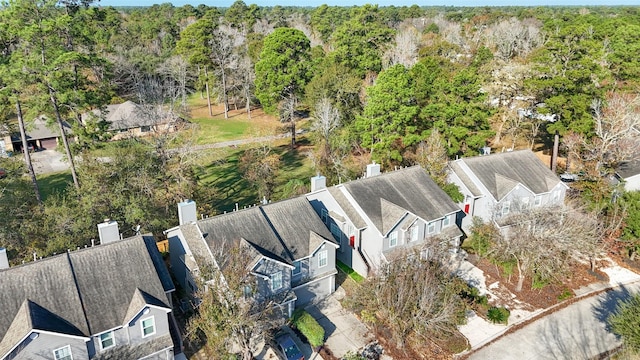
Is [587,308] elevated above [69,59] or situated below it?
below

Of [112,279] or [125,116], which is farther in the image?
[125,116]

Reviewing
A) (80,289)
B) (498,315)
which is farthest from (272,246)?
(498,315)

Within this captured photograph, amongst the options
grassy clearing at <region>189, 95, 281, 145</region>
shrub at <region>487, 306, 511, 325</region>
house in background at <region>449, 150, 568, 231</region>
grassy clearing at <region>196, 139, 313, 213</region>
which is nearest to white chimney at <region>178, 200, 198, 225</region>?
grassy clearing at <region>196, 139, 313, 213</region>

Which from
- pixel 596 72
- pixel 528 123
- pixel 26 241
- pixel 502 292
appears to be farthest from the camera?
pixel 528 123

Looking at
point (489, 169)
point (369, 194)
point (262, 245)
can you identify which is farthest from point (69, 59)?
point (489, 169)

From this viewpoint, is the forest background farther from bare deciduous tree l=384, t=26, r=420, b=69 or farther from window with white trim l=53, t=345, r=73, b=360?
window with white trim l=53, t=345, r=73, b=360

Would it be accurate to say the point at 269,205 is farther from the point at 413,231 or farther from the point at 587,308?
the point at 587,308

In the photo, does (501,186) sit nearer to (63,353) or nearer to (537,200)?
(537,200)
